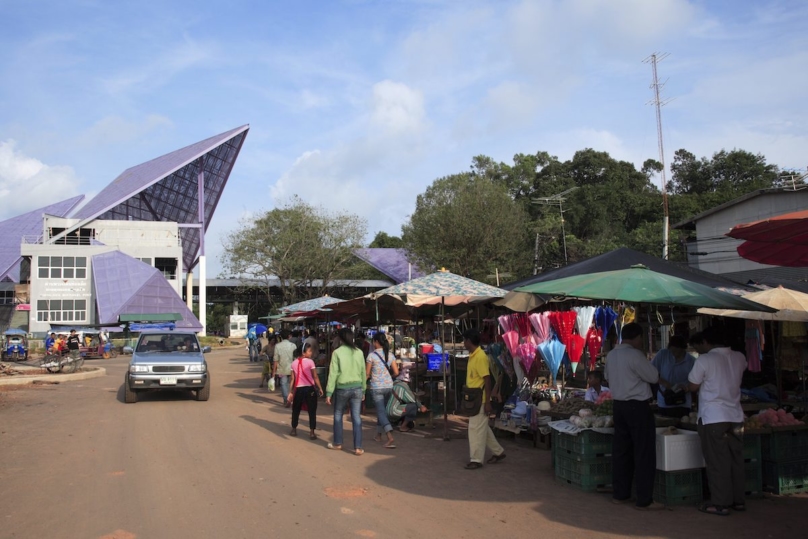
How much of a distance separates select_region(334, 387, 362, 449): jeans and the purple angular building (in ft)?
125

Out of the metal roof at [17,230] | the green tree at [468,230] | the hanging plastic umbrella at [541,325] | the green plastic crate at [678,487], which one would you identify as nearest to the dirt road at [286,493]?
the green plastic crate at [678,487]

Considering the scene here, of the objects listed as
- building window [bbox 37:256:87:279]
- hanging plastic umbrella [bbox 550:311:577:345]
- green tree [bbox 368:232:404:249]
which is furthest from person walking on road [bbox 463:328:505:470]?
green tree [bbox 368:232:404:249]

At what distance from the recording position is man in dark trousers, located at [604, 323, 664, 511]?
18.8 feet

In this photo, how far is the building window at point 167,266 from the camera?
5400 centimetres

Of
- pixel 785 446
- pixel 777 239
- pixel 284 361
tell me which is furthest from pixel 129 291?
pixel 777 239

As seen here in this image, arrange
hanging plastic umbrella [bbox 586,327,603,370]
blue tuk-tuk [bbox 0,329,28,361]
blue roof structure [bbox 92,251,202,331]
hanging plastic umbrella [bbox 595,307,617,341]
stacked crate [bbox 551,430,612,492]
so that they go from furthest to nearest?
blue roof structure [bbox 92,251,202,331], blue tuk-tuk [bbox 0,329,28,361], hanging plastic umbrella [bbox 595,307,617,341], hanging plastic umbrella [bbox 586,327,603,370], stacked crate [bbox 551,430,612,492]

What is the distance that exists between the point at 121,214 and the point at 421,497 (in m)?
57.5

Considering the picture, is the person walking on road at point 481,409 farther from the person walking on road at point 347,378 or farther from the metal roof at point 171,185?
the metal roof at point 171,185

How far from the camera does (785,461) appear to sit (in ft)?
20.2

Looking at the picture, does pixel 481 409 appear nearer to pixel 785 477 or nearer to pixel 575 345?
pixel 575 345

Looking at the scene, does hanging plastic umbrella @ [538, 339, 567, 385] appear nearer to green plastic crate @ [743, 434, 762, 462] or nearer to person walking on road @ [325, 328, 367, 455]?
person walking on road @ [325, 328, 367, 455]

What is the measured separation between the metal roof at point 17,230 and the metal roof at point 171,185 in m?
8.22

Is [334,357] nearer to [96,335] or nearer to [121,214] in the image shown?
[96,335]

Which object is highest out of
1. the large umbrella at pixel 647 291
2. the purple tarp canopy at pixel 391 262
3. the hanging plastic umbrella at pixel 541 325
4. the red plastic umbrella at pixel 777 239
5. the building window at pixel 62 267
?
the purple tarp canopy at pixel 391 262
